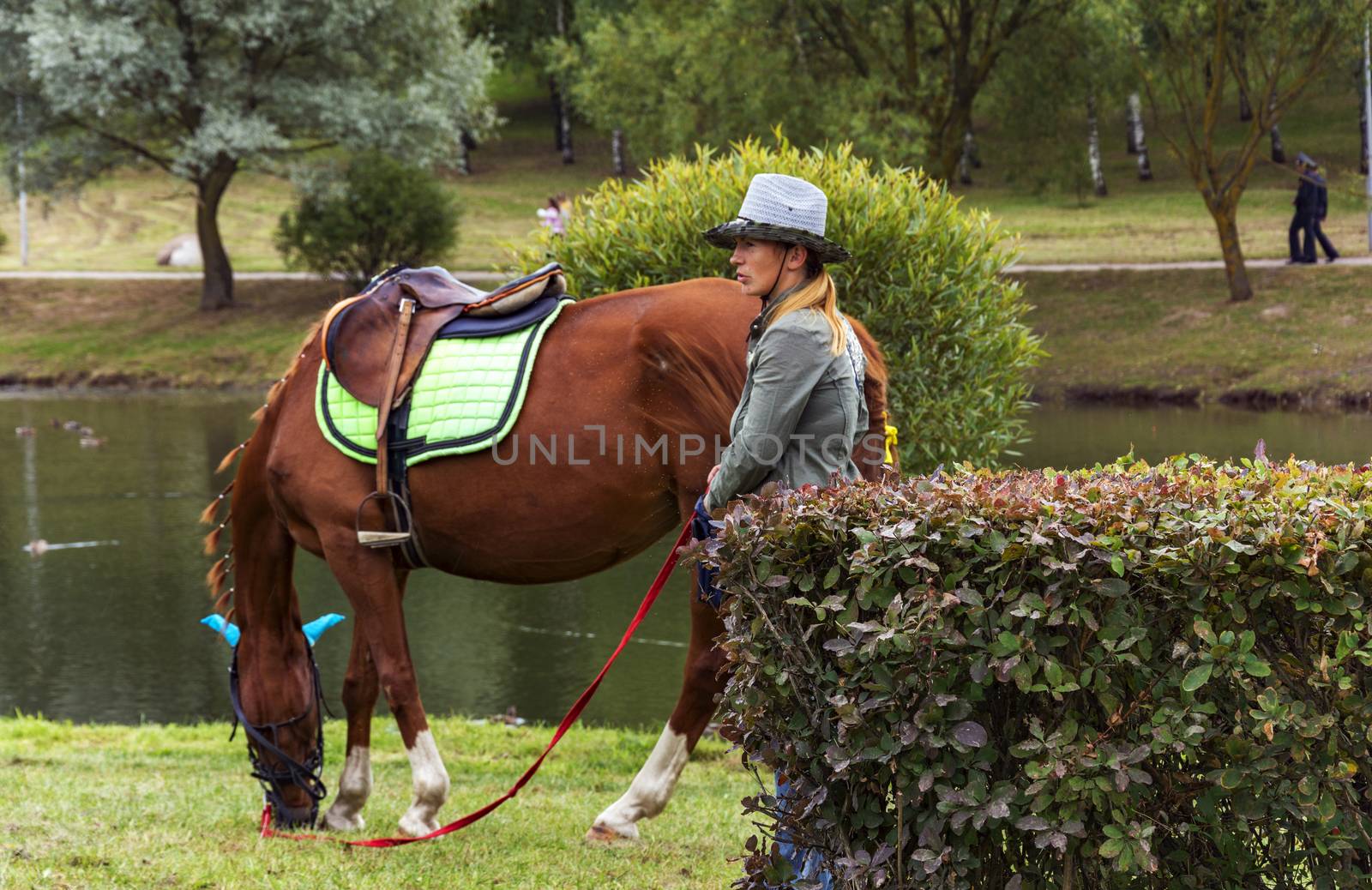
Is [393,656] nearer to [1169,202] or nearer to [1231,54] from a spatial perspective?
[1231,54]

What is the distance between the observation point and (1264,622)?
3.48m

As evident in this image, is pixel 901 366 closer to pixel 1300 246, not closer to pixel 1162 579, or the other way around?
pixel 1162 579

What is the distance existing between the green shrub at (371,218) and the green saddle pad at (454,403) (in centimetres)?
2853

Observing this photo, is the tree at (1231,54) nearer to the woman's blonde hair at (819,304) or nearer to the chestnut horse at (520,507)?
the chestnut horse at (520,507)

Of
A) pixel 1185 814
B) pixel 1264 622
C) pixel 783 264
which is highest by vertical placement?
pixel 783 264

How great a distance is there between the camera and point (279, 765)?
623 centimetres

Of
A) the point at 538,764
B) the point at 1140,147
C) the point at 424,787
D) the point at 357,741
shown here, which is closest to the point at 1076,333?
the point at 1140,147

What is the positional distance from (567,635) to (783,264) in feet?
27.8

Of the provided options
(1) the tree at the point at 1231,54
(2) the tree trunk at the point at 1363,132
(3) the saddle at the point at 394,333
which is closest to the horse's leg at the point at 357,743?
(3) the saddle at the point at 394,333

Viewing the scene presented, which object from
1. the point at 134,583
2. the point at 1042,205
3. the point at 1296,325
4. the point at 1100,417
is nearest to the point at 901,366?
the point at 134,583

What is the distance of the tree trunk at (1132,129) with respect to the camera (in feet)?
149

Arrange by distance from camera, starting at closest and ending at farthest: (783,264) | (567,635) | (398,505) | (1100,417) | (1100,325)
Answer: (783,264), (398,505), (567,635), (1100,417), (1100,325)

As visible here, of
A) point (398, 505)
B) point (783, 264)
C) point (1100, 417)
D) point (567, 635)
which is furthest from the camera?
point (1100, 417)

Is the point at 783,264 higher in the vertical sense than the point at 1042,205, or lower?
higher
